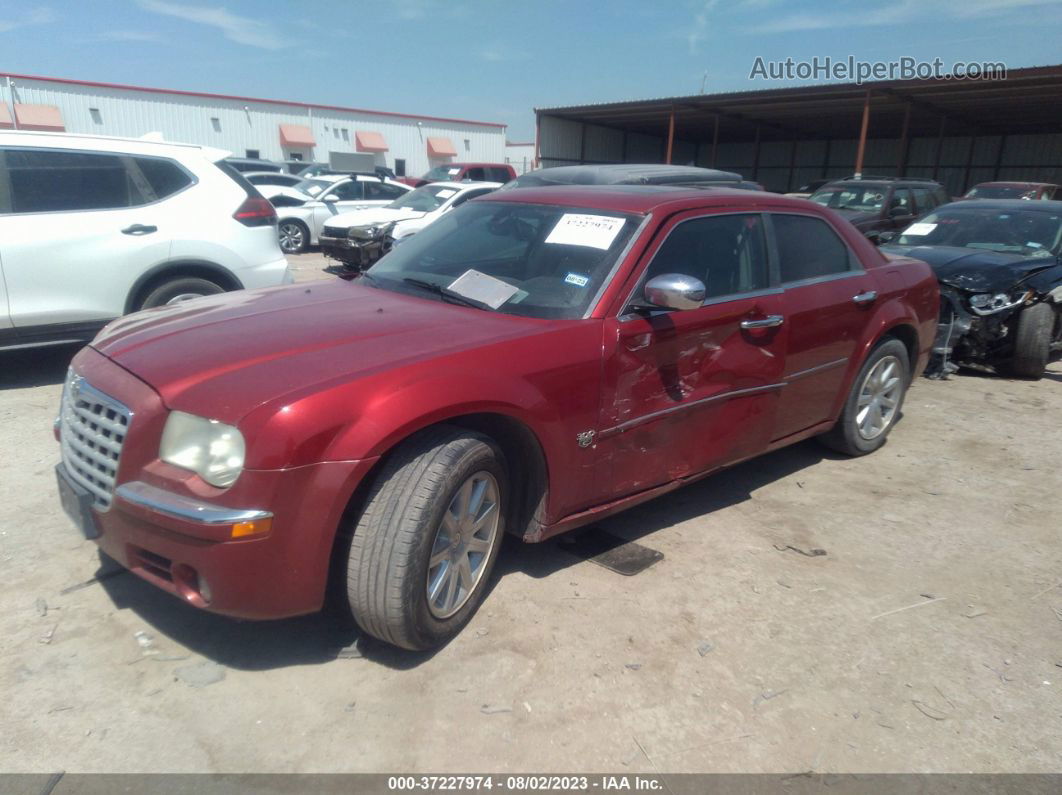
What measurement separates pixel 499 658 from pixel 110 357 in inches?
71.5

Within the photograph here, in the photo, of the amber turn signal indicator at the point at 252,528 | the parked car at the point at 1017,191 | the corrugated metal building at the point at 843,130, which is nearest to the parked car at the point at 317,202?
the corrugated metal building at the point at 843,130

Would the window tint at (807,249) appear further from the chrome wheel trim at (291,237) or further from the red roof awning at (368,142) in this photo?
the red roof awning at (368,142)

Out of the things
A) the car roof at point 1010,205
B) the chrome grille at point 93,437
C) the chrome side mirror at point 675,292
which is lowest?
the chrome grille at point 93,437

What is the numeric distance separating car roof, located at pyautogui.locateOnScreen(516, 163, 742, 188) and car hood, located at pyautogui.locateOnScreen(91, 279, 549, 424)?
2.53 metres

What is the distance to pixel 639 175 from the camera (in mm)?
7617

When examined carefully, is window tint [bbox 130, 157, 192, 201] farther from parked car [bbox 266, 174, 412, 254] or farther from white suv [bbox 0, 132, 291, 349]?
parked car [bbox 266, 174, 412, 254]

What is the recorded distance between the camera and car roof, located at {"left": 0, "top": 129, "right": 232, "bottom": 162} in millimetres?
5363

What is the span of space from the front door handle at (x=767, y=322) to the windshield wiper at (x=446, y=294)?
1.28 m

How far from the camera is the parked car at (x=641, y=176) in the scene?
22.6 ft

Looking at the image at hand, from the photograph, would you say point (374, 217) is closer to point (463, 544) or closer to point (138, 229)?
point (138, 229)

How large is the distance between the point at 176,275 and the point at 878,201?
11.2 meters

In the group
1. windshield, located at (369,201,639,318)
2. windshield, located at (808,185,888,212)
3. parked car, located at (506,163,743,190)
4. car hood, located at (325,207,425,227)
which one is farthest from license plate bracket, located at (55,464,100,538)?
windshield, located at (808,185,888,212)
